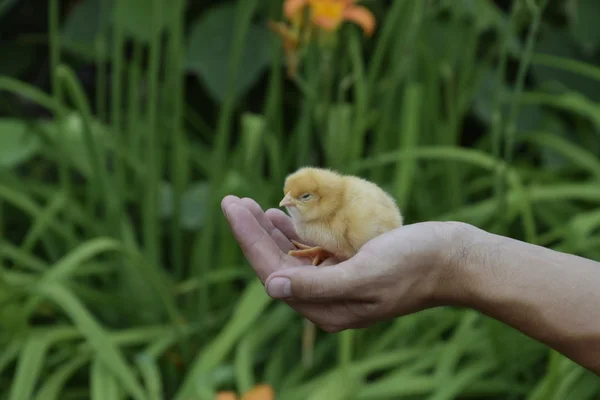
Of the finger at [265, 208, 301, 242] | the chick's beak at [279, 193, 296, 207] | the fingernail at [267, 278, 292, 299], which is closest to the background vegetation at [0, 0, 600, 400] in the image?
the finger at [265, 208, 301, 242]

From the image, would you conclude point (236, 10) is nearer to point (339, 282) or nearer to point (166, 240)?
point (166, 240)

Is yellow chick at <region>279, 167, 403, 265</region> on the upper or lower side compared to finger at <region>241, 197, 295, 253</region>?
upper

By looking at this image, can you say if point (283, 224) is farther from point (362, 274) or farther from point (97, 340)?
point (97, 340)

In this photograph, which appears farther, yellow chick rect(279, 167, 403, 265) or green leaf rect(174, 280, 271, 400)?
green leaf rect(174, 280, 271, 400)

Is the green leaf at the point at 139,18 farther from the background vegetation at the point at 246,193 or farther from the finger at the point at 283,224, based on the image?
the finger at the point at 283,224

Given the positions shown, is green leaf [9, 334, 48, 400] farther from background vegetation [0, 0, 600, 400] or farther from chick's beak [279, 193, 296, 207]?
chick's beak [279, 193, 296, 207]

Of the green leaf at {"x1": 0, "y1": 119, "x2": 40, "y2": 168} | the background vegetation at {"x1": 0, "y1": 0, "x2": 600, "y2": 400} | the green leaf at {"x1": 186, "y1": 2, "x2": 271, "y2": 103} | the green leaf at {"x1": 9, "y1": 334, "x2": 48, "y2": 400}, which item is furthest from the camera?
the green leaf at {"x1": 186, "y1": 2, "x2": 271, "y2": 103}

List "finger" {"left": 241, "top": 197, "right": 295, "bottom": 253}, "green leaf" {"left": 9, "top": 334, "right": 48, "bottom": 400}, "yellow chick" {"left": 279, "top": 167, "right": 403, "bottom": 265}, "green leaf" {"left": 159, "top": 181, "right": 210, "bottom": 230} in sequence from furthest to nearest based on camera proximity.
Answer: "green leaf" {"left": 159, "top": 181, "right": 210, "bottom": 230}, "green leaf" {"left": 9, "top": 334, "right": 48, "bottom": 400}, "finger" {"left": 241, "top": 197, "right": 295, "bottom": 253}, "yellow chick" {"left": 279, "top": 167, "right": 403, "bottom": 265}

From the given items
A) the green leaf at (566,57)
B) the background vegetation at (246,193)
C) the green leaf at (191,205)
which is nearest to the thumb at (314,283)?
the background vegetation at (246,193)
